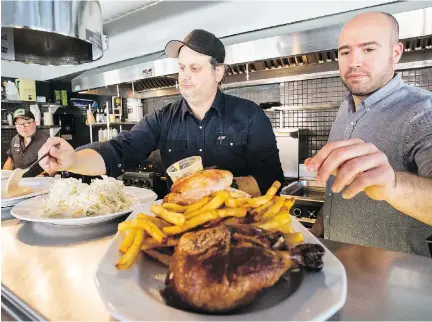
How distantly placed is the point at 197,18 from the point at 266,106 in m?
1.70

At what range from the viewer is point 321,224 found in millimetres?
1892

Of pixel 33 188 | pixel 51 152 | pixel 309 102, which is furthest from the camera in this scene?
pixel 309 102

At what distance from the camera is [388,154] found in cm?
156

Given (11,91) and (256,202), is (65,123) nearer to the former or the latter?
(11,91)

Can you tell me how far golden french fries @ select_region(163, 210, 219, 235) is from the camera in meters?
0.74

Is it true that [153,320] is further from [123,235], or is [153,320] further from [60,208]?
[60,208]

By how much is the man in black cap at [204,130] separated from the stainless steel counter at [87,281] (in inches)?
36.3

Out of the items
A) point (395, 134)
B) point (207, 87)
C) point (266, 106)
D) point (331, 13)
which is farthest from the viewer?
point (266, 106)

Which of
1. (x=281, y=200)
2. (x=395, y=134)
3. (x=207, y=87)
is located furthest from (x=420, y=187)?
(x=207, y=87)

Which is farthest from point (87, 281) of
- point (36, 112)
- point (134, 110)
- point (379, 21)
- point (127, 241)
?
point (36, 112)

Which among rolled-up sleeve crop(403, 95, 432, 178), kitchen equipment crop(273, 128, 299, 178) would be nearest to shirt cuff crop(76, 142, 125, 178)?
rolled-up sleeve crop(403, 95, 432, 178)

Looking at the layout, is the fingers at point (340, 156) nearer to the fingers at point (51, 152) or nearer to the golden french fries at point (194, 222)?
the golden french fries at point (194, 222)

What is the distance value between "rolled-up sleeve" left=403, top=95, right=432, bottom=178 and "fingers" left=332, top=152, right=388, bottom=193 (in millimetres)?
741

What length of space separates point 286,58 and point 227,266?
3595 millimetres
